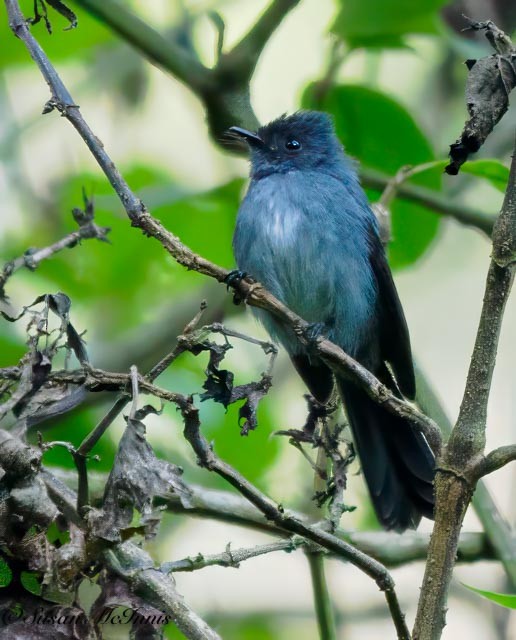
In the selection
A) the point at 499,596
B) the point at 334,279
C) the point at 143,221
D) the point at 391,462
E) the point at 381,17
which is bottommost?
the point at 499,596

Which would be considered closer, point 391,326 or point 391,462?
point 391,462

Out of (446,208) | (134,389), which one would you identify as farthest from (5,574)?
(446,208)

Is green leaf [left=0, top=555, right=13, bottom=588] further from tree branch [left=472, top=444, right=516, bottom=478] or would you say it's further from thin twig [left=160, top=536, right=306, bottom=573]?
tree branch [left=472, top=444, right=516, bottom=478]

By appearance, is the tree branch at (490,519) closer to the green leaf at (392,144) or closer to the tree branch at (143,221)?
the green leaf at (392,144)

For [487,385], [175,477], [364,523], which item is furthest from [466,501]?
[364,523]

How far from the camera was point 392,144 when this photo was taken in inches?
205

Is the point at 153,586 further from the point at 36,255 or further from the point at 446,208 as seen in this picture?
the point at 446,208

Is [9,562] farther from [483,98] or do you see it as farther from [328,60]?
[328,60]

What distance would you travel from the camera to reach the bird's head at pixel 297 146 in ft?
17.7

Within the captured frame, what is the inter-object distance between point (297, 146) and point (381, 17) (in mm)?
894

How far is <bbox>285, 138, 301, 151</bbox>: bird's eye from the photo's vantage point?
5492 mm

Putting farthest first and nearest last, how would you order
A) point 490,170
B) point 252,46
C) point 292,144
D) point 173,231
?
point 292,144 → point 173,231 → point 252,46 → point 490,170

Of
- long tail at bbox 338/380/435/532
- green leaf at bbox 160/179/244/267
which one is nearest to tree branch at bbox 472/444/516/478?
long tail at bbox 338/380/435/532

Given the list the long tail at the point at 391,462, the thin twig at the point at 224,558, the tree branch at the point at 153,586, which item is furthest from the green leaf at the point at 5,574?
the long tail at the point at 391,462
